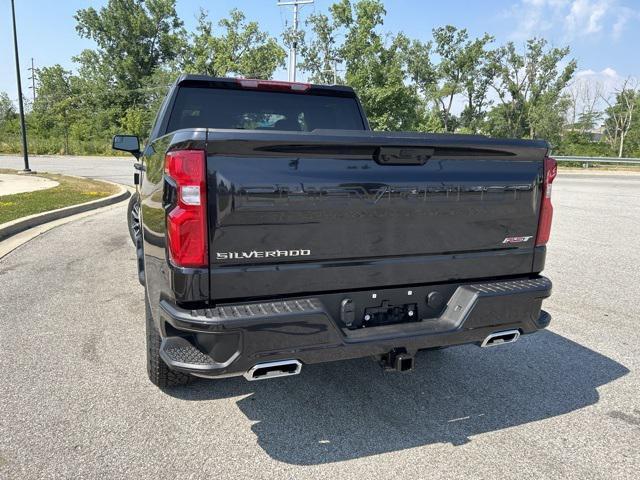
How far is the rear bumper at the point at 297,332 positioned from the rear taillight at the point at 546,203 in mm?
424

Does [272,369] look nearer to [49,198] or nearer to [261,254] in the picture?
[261,254]

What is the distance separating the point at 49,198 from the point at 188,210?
11.2m

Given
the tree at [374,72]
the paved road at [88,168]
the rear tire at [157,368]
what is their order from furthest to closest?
the tree at [374,72]
the paved road at [88,168]
the rear tire at [157,368]

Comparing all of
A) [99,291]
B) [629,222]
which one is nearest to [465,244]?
[99,291]

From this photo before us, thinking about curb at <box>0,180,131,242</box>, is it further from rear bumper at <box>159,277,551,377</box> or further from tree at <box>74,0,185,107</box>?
tree at <box>74,0,185,107</box>

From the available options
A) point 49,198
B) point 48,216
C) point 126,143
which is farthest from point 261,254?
point 49,198

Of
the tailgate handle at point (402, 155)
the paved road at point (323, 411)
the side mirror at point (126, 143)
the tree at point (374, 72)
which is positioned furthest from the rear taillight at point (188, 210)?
the tree at point (374, 72)

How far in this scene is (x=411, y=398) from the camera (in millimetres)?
3186

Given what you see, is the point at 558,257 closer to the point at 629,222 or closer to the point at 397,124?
the point at 629,222

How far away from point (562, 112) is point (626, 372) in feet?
193

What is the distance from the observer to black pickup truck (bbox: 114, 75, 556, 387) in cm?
223

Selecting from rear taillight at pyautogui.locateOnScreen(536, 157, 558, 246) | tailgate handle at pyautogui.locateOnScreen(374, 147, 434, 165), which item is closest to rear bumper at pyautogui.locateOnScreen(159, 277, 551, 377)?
rear taillight at pyautogui.locateOnScreen(536, 157, 558, 246)

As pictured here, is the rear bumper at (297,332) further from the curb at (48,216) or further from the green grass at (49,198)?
the green grass at (49,198)

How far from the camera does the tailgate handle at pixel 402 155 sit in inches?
97.4
